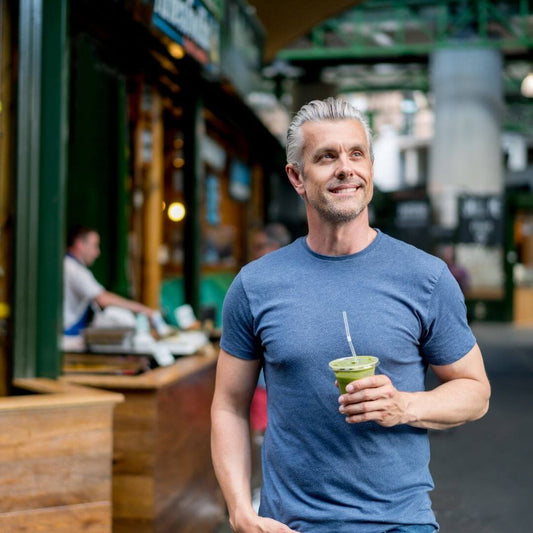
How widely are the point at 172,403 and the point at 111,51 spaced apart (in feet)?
10.7

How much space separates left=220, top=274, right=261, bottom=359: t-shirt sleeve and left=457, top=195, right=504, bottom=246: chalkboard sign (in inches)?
722

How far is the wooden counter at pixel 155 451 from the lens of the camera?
161 inches

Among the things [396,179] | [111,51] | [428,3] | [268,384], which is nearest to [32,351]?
[268,384]

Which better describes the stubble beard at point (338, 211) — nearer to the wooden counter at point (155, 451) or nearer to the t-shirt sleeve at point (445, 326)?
the t-shirt sleeve at point (445, 326)

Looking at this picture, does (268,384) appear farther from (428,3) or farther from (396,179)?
(396,179)

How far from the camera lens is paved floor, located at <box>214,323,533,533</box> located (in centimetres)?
537

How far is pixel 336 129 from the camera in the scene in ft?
7.07

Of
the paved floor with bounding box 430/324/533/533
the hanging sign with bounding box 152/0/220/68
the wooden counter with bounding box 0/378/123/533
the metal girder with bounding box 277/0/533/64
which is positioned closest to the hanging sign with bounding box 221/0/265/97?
the hanging sign with bounding box 152/0/220/68

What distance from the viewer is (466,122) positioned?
71.1 feet

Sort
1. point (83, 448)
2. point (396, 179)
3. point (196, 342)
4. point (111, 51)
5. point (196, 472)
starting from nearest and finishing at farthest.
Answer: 1. point (83, 448)
2. point (196, 472)
3. point (196, 342)
4. point (111, 51)
5. point (396, 179)

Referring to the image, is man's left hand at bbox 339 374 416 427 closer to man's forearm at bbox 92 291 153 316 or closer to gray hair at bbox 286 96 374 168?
gray hair at bbox 286 96 374 168

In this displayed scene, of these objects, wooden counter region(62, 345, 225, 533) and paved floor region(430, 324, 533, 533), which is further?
paved floor region(430, 324, 533, 533)

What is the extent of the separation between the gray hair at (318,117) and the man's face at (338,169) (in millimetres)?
17

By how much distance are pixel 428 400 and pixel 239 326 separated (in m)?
0.54
